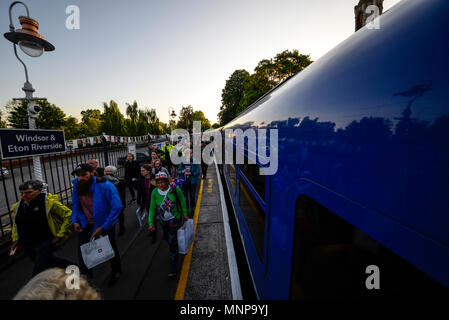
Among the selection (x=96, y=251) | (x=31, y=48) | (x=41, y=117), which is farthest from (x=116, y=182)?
(x=41, y=117)

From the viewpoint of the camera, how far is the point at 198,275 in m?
3.18

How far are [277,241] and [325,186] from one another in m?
0.85

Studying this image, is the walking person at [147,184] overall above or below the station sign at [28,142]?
below

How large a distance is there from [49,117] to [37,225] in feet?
152

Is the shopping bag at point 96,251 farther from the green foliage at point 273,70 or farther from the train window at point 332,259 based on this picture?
the green foliage at point 273,70

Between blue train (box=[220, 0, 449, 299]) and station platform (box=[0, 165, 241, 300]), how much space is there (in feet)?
6.25

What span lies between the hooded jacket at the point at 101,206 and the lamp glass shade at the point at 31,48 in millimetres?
2759

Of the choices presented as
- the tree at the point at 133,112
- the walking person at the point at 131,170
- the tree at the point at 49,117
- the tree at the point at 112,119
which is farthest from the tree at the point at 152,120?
the walking person at the point at 131,170

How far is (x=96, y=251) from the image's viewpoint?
267cm

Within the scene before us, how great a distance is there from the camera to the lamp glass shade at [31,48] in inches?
129

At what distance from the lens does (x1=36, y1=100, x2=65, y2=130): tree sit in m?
34.3

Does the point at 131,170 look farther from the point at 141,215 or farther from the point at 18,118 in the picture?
the point at 18,118
